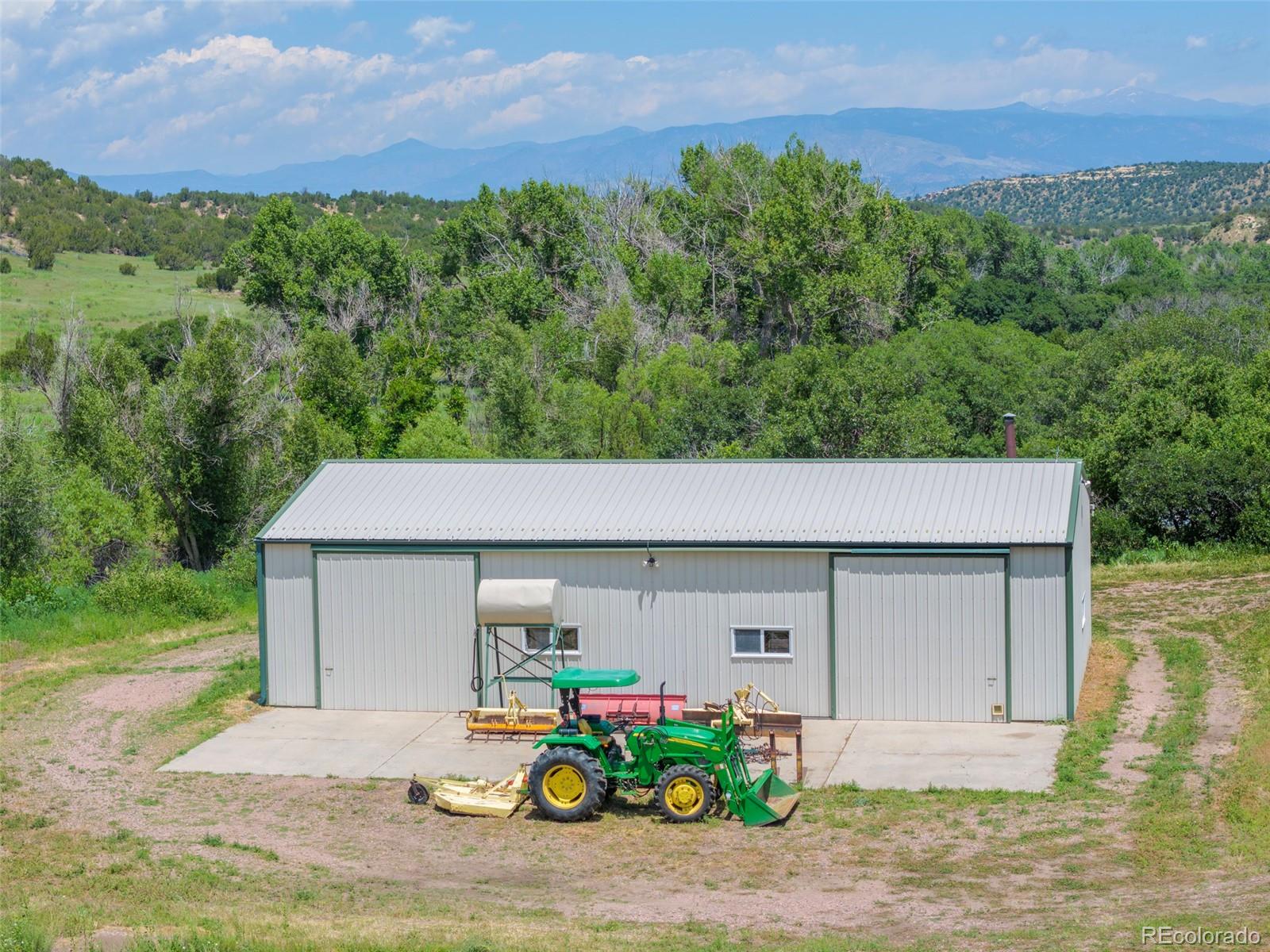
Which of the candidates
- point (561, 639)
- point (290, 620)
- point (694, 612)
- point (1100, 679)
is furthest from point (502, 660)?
point (1100, 679)

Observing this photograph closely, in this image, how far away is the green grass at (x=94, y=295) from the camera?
7431cm

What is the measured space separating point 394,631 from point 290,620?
1711 millimetres

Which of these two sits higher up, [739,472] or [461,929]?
[739,472]

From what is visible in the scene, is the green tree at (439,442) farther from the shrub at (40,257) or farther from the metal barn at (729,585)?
the shrub at (40,257)

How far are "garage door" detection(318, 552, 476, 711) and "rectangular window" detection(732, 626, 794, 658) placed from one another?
402 cm

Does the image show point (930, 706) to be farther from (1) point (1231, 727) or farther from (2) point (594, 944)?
(2) point (594, 944)

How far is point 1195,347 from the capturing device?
158 feet

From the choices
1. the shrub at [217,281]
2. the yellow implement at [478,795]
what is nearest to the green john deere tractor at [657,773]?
the yellow implement at [478,795]

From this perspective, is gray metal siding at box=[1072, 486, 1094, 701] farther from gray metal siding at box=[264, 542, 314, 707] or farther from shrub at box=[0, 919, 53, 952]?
shrub at box=[0, 919, 53, 952]

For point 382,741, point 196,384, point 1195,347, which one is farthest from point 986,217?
point 382,741

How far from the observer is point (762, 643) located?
21859 mm

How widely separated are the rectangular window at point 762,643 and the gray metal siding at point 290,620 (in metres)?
6.57

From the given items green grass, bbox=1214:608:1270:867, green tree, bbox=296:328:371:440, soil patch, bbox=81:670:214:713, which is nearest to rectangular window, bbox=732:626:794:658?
green grass, bbox=1214:608:1270:867

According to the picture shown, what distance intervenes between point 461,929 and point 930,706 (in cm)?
1008
